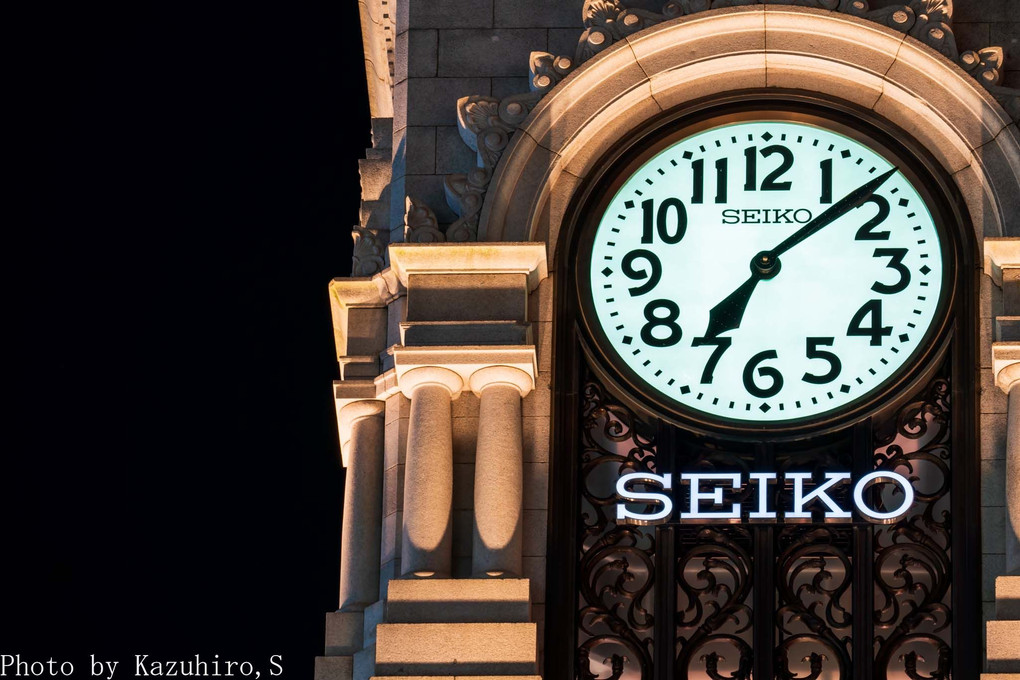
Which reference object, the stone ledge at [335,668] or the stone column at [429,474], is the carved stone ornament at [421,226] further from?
the stone ledge at [335,668]

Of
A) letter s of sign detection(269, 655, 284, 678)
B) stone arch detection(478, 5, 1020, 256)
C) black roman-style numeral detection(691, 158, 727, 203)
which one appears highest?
stone arch detection(478, 5, 1020, 256)

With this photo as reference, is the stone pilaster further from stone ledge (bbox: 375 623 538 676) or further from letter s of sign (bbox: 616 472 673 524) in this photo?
stone ledge (bbox: 375 623 538 676)

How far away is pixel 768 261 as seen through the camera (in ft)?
89.5

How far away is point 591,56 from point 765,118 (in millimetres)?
1533

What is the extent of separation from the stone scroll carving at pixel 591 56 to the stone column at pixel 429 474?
1.26 metres

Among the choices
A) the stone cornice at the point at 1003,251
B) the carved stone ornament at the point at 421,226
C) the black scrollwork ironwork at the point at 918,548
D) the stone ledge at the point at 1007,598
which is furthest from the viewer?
the carved stone ornament at the point at 421,226

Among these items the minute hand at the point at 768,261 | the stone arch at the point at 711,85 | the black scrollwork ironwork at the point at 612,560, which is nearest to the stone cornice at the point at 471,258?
the stone arch at the point at 711,85

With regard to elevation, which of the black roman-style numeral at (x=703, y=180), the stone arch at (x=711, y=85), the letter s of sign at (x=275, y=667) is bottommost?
the letter s of sign at (x=275, y=667)

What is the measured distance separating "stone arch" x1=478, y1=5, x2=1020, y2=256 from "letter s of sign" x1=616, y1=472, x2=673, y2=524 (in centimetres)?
214

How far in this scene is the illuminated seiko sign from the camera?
26391 mm

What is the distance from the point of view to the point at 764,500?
26.5 metres

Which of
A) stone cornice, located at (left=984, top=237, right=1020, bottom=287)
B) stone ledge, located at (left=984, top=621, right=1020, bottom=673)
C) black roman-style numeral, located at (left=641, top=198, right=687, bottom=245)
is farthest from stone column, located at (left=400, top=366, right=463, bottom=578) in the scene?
stone cornice, located at (left=984, top=237, right=1020, bottom=287)

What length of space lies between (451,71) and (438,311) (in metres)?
2.38

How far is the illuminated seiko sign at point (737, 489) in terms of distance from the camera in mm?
26391
